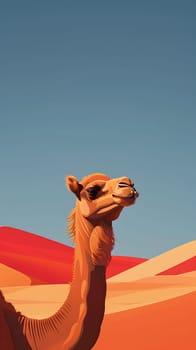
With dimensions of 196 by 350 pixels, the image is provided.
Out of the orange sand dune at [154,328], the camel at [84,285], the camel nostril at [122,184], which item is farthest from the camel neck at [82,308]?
the orange sand dune at [154,328]

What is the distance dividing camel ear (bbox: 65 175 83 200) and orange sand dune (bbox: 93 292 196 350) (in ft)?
28.7

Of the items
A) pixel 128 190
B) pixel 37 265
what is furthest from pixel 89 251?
pixel 37 265

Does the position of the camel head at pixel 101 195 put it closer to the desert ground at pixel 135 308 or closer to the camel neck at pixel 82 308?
the camel neck at pixel 82 308

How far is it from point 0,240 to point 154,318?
34516 mm

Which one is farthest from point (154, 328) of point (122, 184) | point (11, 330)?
point (122, 184)

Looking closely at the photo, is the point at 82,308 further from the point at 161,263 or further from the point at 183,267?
the point at 161,263

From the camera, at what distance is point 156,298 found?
1869cm

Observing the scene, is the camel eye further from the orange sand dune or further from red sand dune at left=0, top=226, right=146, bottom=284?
red sand dune at left=0, top=226, right=146, bottom=284

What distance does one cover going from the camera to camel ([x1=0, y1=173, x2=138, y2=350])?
22.6ft

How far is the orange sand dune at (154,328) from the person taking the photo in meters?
15.5

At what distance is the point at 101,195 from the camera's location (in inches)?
286

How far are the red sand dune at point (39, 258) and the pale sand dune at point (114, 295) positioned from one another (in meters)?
5.34

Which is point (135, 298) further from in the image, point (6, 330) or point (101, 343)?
point (6, 330)

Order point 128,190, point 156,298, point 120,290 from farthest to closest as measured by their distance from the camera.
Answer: point 120,290
point 156,298
point 128,190
